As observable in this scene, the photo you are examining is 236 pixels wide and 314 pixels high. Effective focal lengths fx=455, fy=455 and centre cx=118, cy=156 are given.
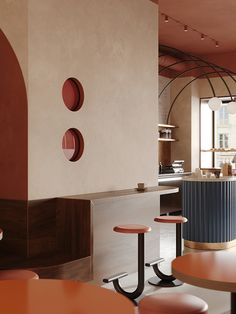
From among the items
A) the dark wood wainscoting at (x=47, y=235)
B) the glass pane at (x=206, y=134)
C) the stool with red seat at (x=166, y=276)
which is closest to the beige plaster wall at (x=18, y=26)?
the dark wood wainscoting at (x=47, y=235)

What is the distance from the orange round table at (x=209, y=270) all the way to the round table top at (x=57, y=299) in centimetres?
56

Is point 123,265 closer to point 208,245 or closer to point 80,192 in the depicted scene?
point 80,192

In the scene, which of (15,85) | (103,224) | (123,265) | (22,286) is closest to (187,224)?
(123,265)

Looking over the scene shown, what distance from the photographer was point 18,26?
13.3 feet

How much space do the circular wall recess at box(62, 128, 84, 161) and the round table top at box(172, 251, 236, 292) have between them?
2.27 metres

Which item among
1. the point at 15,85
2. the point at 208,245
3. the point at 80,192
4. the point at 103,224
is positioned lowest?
the point at 208,245

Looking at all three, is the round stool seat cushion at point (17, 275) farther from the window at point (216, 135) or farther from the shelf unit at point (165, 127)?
the window at point (216, 135)

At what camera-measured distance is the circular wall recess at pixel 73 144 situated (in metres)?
4.61

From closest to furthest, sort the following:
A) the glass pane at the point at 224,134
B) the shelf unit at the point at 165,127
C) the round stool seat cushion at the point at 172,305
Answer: the round stool seat cushion at the point at 172,305, the shelf unit at the point at 165,127, the glass pane at the point at 224,134

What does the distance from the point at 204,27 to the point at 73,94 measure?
4499 millimetres

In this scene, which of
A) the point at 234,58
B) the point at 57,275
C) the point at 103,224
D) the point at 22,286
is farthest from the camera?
the point at 234,58

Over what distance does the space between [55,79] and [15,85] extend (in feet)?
1.35

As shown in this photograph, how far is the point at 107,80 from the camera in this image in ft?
16.5

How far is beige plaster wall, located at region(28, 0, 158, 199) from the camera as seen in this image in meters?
4.21
